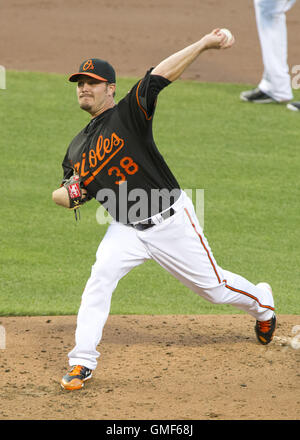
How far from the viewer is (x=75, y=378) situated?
15.9ft

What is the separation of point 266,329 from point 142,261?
1026 millimetres

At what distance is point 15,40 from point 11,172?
209 inches

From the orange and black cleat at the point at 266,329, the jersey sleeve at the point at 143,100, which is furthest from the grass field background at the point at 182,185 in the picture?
the jersey sleeve at the point at 143,100

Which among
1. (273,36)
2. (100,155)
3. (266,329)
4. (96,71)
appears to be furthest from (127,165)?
(273,36)

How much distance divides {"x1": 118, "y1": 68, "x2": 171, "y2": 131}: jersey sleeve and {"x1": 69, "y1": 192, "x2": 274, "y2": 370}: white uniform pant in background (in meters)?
0.56

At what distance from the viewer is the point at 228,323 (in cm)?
602

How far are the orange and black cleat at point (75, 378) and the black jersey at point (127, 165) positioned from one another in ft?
2.87

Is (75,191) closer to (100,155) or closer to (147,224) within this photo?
(100,155)

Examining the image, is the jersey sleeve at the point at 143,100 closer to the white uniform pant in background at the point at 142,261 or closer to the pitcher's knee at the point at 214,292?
the white uniform pant in background at the point at 142,261

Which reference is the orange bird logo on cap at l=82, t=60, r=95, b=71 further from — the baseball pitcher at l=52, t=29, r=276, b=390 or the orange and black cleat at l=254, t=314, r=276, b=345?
the orange and black cleat at l=254, t=314, r=276, b=345

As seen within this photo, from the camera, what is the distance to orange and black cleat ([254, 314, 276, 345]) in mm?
5492

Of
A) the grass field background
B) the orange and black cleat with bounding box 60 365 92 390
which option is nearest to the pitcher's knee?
the orange and black cleat with bounding box 60 365 92 390

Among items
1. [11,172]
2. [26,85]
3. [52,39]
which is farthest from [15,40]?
[11,172]
